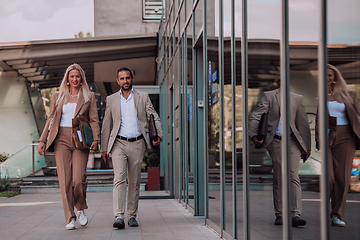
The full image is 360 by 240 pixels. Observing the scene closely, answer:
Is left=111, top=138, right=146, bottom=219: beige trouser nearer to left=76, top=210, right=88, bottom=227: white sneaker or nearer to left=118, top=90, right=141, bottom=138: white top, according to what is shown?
left=118, top=90, right=141, bottom=138: white top

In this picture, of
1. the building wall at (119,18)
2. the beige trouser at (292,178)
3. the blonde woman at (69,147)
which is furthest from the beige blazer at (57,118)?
the building wall at (119,18)

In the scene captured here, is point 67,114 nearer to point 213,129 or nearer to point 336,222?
point 213,129

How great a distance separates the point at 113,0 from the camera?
18469 millimetres

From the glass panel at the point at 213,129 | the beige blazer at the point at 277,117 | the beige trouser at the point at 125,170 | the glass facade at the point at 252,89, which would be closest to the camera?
the glass facade at the point at 252,89

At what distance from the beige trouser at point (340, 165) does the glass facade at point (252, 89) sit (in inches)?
2.2

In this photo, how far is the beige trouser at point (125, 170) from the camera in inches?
214

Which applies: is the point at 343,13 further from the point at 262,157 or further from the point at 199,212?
the point at 199,212

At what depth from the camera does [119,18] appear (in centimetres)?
1842

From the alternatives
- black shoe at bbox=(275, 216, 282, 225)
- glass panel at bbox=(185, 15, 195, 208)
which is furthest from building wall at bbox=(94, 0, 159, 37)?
black shoe at bbox=(275, 216, 282, 225)

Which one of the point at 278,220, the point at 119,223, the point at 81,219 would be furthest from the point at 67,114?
the point at 278,220

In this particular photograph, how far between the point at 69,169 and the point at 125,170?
66 cm

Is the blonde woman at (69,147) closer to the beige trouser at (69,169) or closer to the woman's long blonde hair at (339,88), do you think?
the beige trouser at (69,169)

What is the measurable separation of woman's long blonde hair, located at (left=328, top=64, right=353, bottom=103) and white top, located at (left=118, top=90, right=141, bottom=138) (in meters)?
3.73

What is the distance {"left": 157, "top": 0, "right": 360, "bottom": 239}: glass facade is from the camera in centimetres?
212
